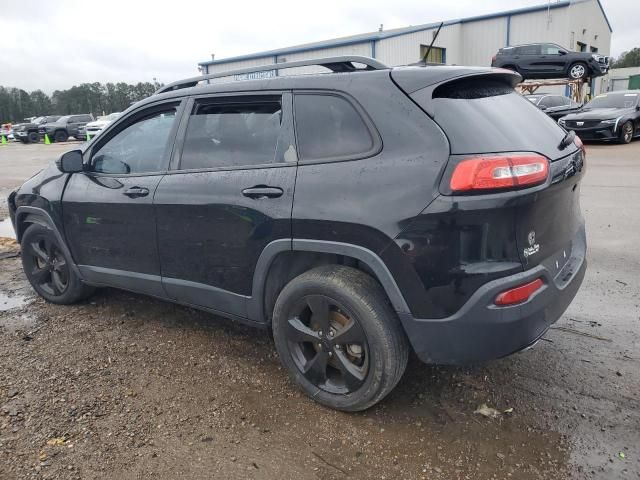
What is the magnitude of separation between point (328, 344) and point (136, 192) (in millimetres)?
1692

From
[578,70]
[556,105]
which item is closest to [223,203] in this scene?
[556,105]

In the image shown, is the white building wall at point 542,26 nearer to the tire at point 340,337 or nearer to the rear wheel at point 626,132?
the rear wheel at point 626,132

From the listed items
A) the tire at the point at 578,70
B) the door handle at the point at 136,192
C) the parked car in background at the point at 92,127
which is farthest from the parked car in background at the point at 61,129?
the door handle at the point at 136,192

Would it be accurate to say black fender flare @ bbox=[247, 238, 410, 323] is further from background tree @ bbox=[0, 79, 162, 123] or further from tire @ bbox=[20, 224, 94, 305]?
background tree @ bbox=[0, 79, 162, 123]

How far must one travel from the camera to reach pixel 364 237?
248 centimetres

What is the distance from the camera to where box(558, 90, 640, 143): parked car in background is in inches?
581

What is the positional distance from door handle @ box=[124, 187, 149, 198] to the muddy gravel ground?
106cm

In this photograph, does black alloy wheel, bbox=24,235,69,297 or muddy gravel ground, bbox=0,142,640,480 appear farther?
black alloy wheel, bbox=24,235,69,297

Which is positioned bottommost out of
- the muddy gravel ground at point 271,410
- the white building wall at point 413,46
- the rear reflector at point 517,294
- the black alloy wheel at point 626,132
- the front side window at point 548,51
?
the black alloy wheel at point 626,132

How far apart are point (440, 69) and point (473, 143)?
521mm

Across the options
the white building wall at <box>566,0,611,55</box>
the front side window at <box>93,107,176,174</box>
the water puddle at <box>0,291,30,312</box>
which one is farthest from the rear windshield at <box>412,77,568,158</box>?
the white building wall at <box>566,0,611,55</box>

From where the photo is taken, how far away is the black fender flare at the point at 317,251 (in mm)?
2467

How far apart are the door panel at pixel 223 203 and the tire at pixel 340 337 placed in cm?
31

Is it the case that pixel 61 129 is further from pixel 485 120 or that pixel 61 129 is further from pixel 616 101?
pixel 485 120
